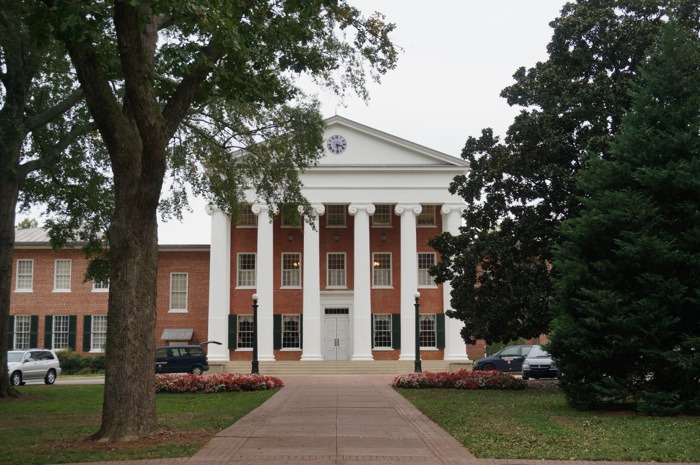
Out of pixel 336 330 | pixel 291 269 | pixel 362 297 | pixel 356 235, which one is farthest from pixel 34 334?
pixel 356 235

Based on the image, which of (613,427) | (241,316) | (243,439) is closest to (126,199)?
(243,439)

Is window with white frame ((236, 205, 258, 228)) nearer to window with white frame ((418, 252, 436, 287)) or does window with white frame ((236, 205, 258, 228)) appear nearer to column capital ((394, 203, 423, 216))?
column capital ((394, 203, 423, 216))

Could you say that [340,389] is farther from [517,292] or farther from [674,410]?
[674,410]

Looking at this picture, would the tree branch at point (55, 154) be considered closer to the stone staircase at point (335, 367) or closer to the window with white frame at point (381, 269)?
the stone staircase at point (335, 367)

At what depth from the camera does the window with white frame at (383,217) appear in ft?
148

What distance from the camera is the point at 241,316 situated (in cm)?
4397

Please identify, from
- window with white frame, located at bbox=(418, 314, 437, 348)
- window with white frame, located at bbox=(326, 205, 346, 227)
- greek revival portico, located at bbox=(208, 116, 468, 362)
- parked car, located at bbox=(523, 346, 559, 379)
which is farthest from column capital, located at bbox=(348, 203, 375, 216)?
parked car, located at bbox=(523, 346, 559, 379)

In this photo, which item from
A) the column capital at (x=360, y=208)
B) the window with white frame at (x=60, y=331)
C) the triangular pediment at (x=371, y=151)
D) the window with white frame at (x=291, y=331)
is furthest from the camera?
the window with white frame at (x=60, y=331)

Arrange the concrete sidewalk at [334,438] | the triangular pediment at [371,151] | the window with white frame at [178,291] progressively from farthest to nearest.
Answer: the window with white frame at [178,291], the triangular pediment at [371,151], the concrete sidewalk at [334,438]

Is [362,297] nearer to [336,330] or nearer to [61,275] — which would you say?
[336,330]

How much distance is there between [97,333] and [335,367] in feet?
50.3

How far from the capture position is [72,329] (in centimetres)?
4600

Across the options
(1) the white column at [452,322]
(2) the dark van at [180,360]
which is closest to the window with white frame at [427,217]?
(1) the white column at [452,322]

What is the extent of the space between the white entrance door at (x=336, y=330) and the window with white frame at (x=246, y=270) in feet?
15.7
